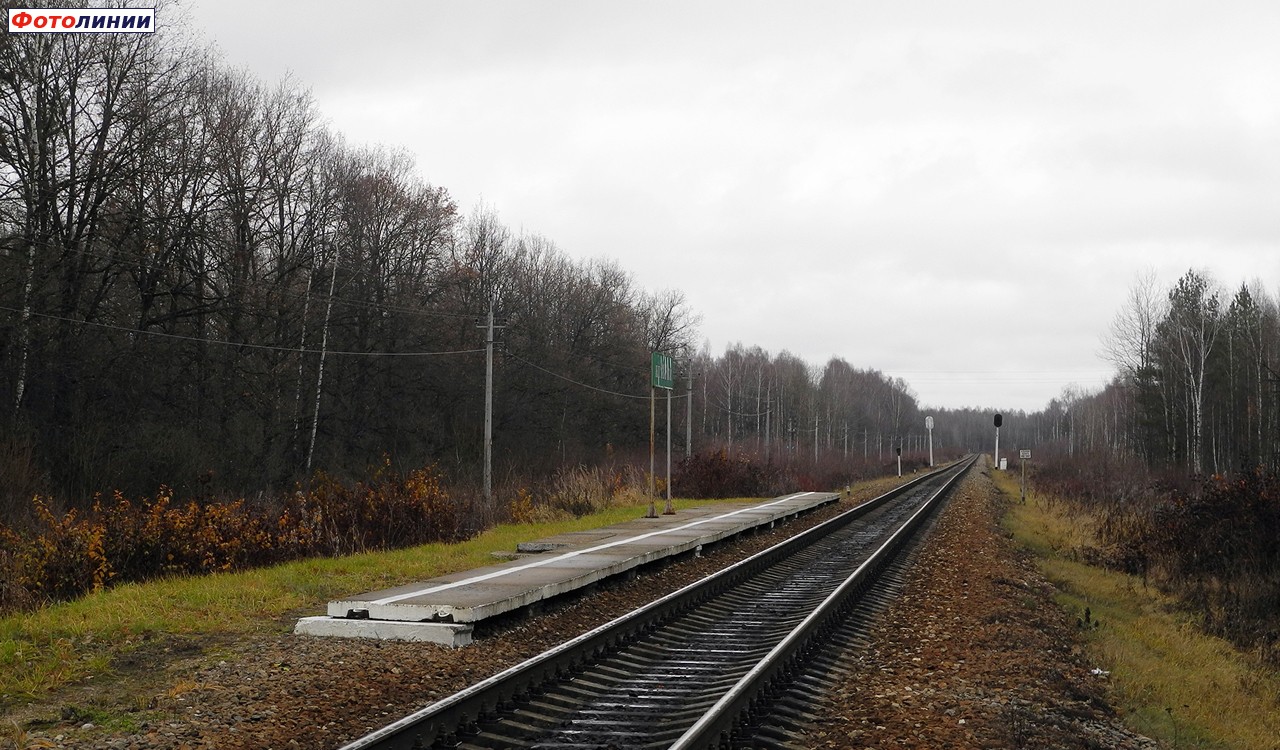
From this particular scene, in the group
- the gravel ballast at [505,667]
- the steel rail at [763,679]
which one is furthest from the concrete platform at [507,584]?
the steel rail at [763,679]

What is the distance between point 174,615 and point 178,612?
0.16m

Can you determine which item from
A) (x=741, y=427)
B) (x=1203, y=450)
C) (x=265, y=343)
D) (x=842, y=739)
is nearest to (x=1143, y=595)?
(x=842, y=739)

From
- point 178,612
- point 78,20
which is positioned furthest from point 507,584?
point 78,20

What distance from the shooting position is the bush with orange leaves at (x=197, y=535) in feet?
38.8

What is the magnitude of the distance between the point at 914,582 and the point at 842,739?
856cm

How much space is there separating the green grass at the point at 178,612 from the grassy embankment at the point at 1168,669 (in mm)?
7639

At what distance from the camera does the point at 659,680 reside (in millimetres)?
8391

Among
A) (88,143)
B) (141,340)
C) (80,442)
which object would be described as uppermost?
(88,143)

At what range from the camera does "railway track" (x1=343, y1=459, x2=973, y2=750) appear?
652 centimetres

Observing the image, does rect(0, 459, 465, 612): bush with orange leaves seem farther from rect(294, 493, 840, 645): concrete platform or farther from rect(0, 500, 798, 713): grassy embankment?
rect(294, 493, 840, 645): concrete platform

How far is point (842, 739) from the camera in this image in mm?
6738

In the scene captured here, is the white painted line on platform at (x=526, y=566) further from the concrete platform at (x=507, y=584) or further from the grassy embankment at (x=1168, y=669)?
the grassy embankment at (x=1168, y=669)

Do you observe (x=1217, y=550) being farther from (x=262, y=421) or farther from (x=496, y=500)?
(x=262, y=421)

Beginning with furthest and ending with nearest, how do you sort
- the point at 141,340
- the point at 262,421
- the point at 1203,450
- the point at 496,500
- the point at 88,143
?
the point at 1203,450
the point at 262,421
the point at 141,340
the point at 88,143
the point at 496,500
